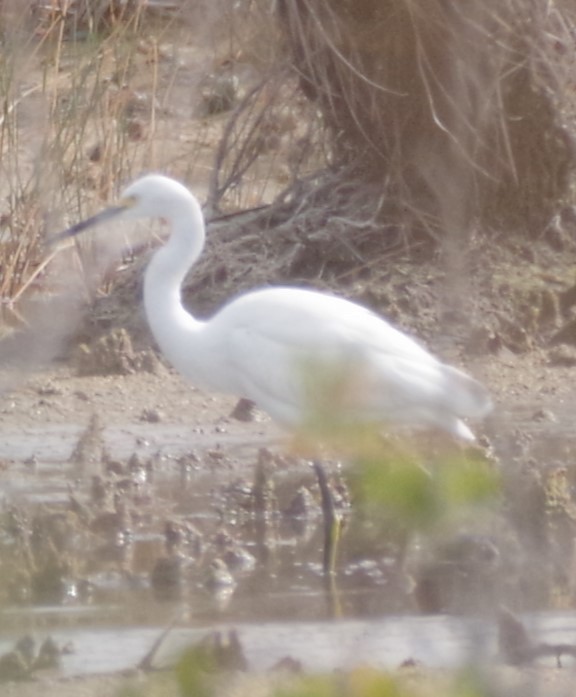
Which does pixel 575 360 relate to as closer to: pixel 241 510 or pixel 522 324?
pixel 522 324

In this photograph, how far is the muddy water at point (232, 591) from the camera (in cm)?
420

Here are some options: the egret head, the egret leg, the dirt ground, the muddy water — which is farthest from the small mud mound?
the egret leg

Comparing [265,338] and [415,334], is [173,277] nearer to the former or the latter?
[265,338]

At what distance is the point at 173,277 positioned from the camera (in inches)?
234

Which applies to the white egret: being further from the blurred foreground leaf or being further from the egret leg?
the blurred foreground leaf

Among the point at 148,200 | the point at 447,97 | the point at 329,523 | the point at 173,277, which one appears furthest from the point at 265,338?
the point at 447,97

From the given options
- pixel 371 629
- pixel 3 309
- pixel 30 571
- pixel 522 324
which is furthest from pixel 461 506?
pixel 3 309

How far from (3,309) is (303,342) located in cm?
323

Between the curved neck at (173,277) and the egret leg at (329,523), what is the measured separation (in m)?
0.69

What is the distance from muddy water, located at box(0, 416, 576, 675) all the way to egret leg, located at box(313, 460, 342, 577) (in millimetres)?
37

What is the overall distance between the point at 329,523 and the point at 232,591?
66 centimetres

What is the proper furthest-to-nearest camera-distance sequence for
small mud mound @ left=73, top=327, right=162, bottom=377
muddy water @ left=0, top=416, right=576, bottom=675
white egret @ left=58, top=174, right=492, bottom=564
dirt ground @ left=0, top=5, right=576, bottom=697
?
small mud mound @ left=73, top=327, right=162, bottom=377, dirt ground @ left=0, top=5, right=576, bottom=697, white egret @ left=58, top=174, right=492, bottom=564, muddy water @ left=0, top=416, right=576, bottom=675

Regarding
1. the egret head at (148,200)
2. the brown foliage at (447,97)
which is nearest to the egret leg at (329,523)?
the egret head at (148,200)

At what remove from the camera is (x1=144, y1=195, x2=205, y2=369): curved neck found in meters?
5.93
